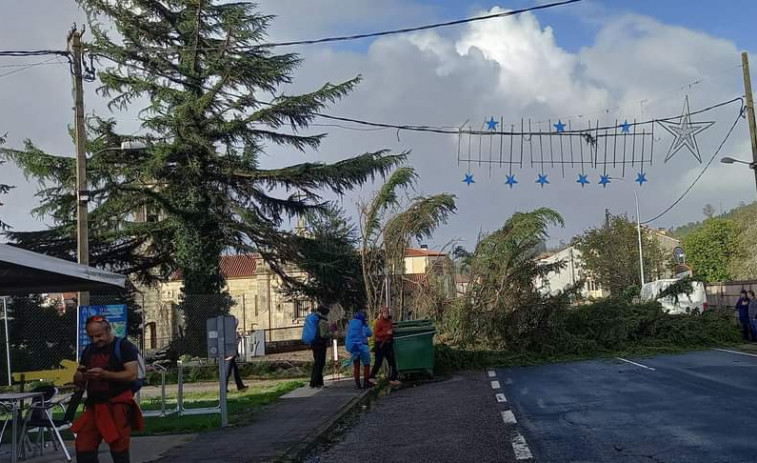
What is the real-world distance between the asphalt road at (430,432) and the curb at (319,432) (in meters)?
0.21

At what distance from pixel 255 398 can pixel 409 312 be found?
796 cm

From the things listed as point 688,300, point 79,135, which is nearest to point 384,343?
point 79,135

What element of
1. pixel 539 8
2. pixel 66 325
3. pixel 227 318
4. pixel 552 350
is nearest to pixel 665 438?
pixel 227 318

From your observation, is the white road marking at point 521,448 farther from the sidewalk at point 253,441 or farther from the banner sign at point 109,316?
the banner sign at point 109,316

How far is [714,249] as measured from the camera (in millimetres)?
64688

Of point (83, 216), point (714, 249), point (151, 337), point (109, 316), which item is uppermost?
point (714, 249)

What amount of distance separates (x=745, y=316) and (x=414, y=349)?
11.9 meters

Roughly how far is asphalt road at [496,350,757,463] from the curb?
2.61 meters

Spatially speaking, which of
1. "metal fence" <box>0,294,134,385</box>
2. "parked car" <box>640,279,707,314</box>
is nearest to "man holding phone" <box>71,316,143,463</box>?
"metal fence" <box>0,294,134,385</box>

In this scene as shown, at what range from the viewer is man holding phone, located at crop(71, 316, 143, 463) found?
659 centimetres

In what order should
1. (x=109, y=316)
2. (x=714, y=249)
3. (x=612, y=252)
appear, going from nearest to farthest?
(x=109, y=316), (x=612, y=252), (x=714, y=249)

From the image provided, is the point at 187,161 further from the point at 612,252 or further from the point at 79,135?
the point at 612,252

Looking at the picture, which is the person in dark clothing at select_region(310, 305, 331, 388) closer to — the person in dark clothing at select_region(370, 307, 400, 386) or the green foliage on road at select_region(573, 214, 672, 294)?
the person in dark clothing at select_region(370, 307, 400, 386)

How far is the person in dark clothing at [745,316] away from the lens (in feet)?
76.4
